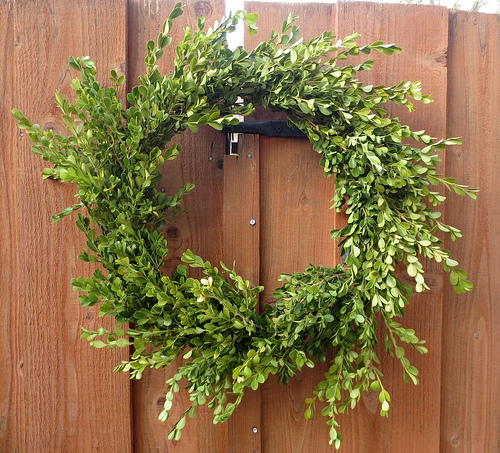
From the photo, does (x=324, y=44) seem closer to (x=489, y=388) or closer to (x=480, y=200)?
(x=480, y=200)

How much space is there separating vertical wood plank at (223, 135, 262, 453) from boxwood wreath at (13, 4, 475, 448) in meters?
0.14

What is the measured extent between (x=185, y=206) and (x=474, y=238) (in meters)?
0.95

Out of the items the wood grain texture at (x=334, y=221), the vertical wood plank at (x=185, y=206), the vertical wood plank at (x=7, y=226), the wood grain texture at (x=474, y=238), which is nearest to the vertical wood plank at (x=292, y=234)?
the wood grain texture at (x=334, y=221)

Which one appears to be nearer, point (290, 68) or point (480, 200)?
point (290, 68)

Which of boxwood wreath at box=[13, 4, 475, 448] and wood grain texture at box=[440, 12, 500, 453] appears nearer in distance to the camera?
boxwood wreath at box=[13, 4, 475, 448]

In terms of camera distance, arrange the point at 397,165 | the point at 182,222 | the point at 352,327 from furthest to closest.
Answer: the point at 182,222 → the point at 352,327 → the point at 397,165

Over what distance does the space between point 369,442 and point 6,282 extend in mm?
1246

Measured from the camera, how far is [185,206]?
123cm

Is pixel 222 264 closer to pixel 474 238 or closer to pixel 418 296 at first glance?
pixel 418 296

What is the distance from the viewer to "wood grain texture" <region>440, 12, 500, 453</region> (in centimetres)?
130

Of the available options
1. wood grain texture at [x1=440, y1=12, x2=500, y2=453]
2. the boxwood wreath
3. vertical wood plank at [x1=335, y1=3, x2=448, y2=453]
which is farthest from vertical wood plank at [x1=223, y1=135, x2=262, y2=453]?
wood grain texture at [x1=440, y1=12, x2=500, y2=453]

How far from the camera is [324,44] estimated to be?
3.44 ft

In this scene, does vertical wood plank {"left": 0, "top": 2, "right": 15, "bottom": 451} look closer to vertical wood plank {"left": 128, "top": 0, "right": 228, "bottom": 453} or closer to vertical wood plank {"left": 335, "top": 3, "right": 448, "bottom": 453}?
vertical wood plank {"left": 128, "top": 0, "right": 228, "bottom": 453}

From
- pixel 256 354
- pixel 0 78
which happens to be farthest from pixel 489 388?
pixel 0 78
